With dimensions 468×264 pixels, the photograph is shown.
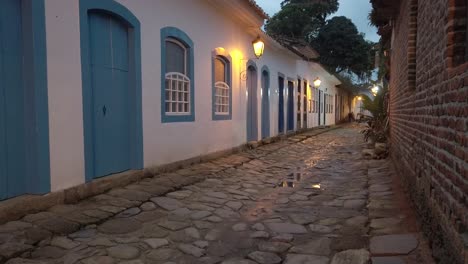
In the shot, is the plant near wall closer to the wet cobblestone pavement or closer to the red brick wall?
the wet cobblestone pavement

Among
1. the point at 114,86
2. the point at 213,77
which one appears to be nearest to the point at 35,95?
the point at 114,86

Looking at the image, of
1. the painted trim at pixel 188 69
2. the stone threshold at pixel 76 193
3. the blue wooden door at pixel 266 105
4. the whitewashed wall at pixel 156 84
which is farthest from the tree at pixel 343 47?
the stone threshold at pixel 76 193

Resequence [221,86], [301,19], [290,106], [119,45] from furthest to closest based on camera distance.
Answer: [301,19]
[290,106]
[221,86]
[119,45]

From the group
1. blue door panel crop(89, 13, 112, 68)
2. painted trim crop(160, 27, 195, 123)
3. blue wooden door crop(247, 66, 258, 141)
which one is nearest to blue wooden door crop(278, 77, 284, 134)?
blue wooden door crop(247, 66, 258, 141)

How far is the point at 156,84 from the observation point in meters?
6.77

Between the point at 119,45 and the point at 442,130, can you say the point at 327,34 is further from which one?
the point at 442,130

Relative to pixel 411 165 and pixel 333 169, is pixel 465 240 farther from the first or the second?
pixel 333 169

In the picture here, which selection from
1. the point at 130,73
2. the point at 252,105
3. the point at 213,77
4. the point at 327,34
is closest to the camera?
the point at 130,73

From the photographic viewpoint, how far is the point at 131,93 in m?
6.16

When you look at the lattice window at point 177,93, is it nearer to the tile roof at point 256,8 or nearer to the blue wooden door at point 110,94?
the blue wooden door at point 110,94

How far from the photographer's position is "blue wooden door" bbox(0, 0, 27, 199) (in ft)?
13.4

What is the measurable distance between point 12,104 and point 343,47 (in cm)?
3301

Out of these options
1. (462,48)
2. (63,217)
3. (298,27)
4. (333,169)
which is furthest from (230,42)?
(298,27)

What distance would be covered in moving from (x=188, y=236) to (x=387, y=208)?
8.22 ft
